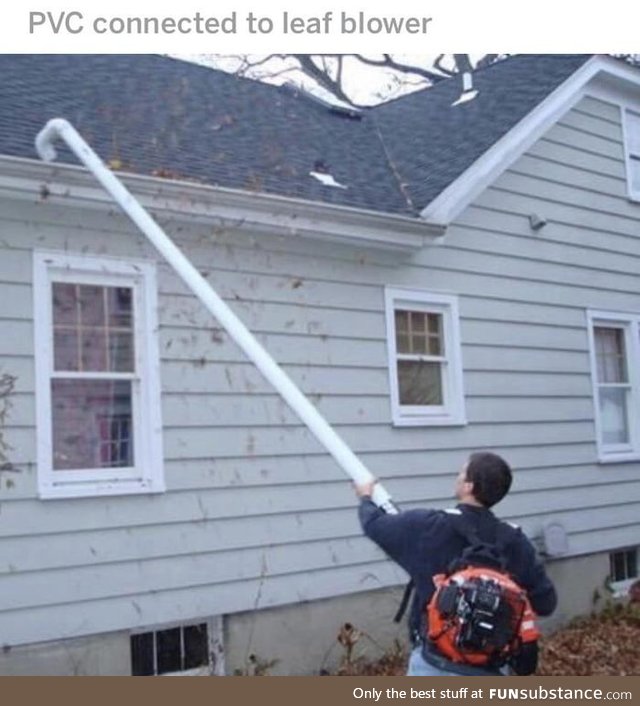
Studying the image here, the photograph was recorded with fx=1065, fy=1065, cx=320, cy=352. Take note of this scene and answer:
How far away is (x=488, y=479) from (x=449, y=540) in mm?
280

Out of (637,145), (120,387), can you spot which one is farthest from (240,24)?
(637,145)

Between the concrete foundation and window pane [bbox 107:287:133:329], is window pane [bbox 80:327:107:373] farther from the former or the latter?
the concrete foundation

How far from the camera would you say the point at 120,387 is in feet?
23.6

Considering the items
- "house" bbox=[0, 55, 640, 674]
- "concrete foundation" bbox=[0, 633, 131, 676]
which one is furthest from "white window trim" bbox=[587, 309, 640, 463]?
"concrete foundation" bbox=[0, 633, 131, 676]

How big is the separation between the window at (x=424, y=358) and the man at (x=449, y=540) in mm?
4583

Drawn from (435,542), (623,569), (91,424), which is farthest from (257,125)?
(435,542)

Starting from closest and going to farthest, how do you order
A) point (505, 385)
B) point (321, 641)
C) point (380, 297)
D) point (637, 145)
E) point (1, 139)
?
point (1, 139), point (321, 641), point (380, 297), point (505, 385), point (637, 145)

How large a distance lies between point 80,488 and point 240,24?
10.0 feet

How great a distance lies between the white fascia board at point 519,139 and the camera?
9281mm

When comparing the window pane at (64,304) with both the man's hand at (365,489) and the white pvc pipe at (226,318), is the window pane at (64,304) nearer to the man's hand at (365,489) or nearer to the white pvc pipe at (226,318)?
the white pvc pipe at (226,318)

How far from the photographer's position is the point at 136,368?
7.22 meters

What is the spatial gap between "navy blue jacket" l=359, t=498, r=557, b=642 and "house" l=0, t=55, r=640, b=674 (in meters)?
3.18

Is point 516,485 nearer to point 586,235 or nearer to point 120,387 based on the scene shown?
point 586,235

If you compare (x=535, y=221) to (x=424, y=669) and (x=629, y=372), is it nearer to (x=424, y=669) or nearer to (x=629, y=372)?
(x=629, y=372)
